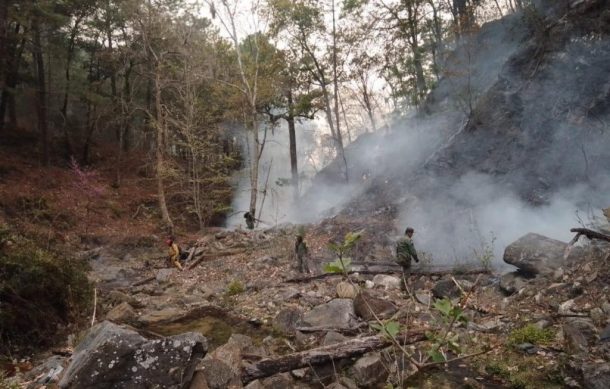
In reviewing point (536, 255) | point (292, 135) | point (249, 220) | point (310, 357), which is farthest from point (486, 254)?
point (292, 135)

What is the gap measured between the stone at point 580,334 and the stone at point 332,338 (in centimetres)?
298

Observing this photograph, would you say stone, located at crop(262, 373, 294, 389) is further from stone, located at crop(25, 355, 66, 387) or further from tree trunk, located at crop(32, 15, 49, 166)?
tree trunk, located at crop(32, 15, 49, 166)

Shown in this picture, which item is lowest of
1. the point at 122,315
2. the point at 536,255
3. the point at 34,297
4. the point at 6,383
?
the point at 536,255

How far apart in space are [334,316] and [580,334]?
3568mm

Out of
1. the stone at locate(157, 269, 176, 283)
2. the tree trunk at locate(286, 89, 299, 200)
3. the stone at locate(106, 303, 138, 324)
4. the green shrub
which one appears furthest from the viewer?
the tree trunk at locate(286, 89, 299, 200)

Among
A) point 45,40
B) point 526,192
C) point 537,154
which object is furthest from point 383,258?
point 45,40

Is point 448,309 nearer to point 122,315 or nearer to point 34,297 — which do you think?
point 34,297

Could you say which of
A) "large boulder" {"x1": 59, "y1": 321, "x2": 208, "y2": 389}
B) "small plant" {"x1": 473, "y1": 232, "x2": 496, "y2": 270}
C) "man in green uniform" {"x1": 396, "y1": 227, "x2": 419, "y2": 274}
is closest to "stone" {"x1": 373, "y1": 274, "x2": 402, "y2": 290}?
"man in green uniform" {"x1": 396, "y1": 227, "x2": 419, "y2": 274}

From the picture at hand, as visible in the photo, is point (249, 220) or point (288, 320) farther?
point (249, 220)

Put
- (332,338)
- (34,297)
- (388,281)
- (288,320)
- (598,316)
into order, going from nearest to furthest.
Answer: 1. (598,316)
2. (332,338)
3. (34,297)
4. (288,320)
5. (388,281)

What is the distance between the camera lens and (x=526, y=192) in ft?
41.3

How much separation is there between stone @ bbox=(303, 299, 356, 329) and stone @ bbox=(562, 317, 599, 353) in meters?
3.04

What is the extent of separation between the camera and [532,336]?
570 cm

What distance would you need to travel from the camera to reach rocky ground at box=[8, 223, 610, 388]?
426 cm
